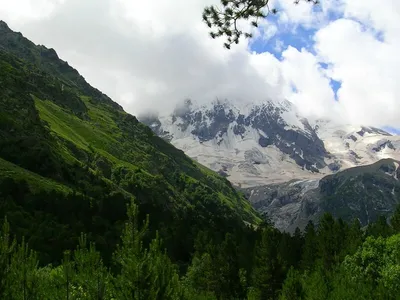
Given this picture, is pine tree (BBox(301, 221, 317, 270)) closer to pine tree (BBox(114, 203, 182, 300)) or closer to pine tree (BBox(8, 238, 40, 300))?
pine tree (BBox(8, 238, 40, 300))

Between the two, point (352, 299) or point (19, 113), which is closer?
point (352, 299)

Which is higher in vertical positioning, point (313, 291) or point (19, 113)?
point (19, 113)

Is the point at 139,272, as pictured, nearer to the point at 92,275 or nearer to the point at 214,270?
the point at 92,275

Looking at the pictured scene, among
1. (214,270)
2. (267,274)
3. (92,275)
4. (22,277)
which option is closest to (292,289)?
(267,274)

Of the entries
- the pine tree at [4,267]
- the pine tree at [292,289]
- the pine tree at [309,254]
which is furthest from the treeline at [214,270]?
the pine tree at [309,254]

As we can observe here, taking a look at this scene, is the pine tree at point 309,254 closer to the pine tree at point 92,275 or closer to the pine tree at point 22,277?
the pine tree at point 92,275

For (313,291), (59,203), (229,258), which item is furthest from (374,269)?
(59,203)

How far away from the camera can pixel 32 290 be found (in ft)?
85.6

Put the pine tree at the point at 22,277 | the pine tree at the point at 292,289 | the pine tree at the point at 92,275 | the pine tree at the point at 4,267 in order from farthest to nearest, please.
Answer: the pine tree at the point at 292,289 < the pine tree at the point at 22,277 < the pine tree at the point at 4,267 < the pine tree at the point at 92,275

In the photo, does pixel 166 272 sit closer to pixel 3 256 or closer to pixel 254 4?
pixel 3 256

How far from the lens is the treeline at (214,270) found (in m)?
23.0

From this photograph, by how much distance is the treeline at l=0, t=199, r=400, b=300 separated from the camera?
2305cm

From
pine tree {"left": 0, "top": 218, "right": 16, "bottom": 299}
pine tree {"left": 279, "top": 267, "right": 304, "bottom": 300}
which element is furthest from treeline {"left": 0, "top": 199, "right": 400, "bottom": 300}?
pine tree {"left": 279, "top": 267, "right": 304, "bottom": 300}

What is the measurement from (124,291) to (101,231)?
3811 inches
